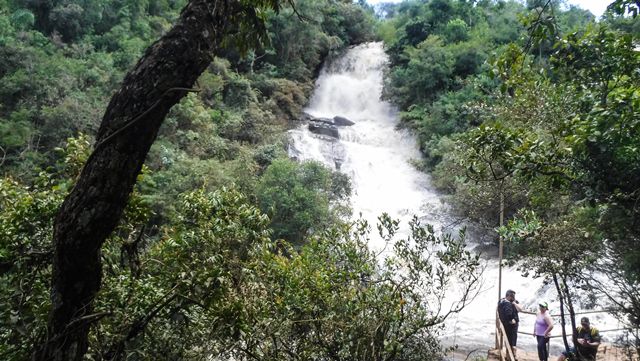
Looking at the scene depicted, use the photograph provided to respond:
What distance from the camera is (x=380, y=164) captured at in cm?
2153

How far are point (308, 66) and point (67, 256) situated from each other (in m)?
29.5

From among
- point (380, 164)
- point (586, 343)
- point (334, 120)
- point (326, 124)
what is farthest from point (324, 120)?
point (586, 343)

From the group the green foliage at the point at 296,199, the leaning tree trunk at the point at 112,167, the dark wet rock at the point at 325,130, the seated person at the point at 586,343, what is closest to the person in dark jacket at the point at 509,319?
the seated person at the point at 586,343

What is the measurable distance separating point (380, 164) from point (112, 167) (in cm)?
1990

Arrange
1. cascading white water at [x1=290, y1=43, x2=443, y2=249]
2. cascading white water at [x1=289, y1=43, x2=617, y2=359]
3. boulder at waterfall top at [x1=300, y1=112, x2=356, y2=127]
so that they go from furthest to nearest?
1. boulder at waterfall top at [x1=300, y1=112, x2=356, y2=127]
2. cascading white water at [x1=290, y1=43, x2=443, y2=249]
3. cascading white water at [x1=289, y1=43, x2=617, y2=359]

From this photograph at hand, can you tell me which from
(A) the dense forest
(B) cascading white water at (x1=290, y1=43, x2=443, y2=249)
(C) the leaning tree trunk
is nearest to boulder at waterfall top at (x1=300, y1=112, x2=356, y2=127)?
(B) cascading white water at (x1=290, y1=43, x2=443, y2=249)

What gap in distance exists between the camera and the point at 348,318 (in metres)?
4.18

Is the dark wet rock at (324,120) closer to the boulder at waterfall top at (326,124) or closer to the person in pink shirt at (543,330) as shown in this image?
the boulder at waterfall top at (326,124)

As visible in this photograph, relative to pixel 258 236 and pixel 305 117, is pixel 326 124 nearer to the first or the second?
pixel 305 117

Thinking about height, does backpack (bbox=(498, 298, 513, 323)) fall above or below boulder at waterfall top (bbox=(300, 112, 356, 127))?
below

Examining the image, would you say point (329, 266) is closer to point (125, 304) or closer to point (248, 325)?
point (248, 325)

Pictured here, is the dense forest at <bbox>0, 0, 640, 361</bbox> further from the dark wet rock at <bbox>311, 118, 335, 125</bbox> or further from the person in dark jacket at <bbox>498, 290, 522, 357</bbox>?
the dark wet rock at <bbox>311, 118, 335, 125</bbox>

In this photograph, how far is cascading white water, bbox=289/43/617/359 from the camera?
37.9ft

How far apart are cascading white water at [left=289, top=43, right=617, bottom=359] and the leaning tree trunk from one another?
5425 mm
